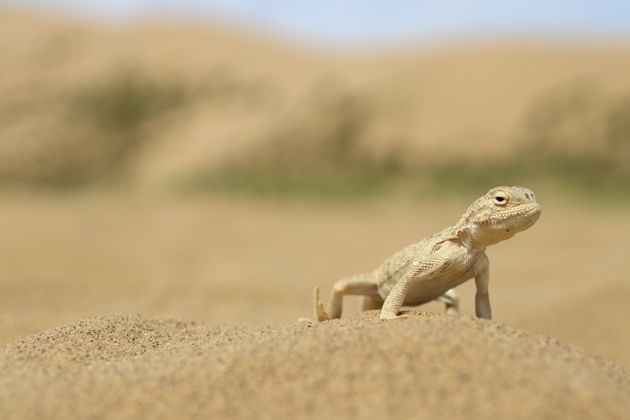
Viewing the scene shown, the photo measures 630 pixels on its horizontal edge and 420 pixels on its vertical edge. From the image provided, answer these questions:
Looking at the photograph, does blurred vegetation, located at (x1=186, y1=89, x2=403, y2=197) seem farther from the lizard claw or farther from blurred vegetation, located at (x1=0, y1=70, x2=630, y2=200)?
the lizard claw

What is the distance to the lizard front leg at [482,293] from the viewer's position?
4.10 m

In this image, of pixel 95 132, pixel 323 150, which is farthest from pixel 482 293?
pixel 95 132

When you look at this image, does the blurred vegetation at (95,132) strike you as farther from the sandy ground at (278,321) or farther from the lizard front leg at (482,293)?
the lizard front leg at (482,293)

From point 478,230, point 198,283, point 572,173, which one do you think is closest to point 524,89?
point 572,173

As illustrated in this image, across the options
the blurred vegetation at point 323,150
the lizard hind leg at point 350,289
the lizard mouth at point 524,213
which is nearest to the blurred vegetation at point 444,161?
the blurred vegetation at point 323,150

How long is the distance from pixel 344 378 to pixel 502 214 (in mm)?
1468

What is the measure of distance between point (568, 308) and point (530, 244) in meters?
5.92

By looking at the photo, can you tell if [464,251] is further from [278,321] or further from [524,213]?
[278,321]

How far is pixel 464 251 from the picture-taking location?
13.0 feet

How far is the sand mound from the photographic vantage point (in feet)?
8.77

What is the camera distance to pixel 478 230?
3.92 meters

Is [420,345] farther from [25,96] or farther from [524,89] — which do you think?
[25,96]

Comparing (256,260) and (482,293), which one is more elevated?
(482,293)

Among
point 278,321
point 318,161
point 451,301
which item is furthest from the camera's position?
point 318,161
